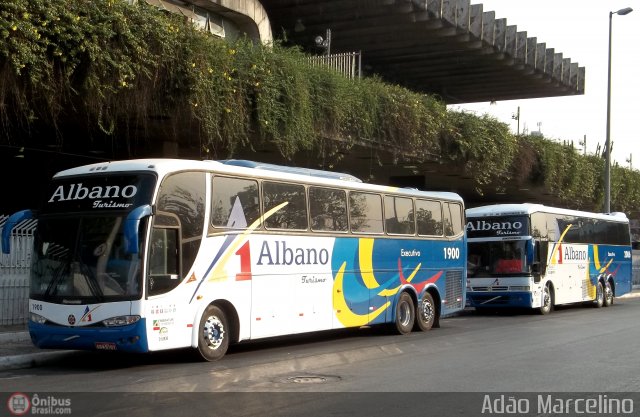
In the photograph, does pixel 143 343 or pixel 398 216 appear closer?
pixel 143 343

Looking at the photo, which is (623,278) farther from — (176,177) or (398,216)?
(176,177)

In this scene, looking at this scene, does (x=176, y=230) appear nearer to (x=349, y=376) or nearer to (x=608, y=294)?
(x=349, y=376)

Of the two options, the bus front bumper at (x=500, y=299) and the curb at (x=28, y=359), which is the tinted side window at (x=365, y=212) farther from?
the bus front bumper at (x=500, y=299)

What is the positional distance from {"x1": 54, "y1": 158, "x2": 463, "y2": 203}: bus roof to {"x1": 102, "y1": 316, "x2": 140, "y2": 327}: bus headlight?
217cm

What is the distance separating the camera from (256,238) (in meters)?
13.7

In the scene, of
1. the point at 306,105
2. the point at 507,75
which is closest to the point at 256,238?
the point at 306,105

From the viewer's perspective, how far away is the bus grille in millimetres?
19312

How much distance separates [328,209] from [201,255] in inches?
151

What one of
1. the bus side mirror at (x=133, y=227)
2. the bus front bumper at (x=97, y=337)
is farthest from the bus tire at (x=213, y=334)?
the bus side mirror at (x=133, y=227)

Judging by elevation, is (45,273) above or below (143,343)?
above

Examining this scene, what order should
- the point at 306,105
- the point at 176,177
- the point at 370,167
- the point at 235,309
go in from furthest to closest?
the point at 370,167 → the point at 306,105 → the point at 235,309 → the point at 176,177

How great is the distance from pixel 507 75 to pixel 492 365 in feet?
85.5

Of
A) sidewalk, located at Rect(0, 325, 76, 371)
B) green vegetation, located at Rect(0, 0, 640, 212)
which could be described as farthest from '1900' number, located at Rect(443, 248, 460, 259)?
sidewalk, located at Rect(0, 325, 76, 371)

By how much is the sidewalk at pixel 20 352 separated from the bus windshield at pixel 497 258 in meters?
13.5
